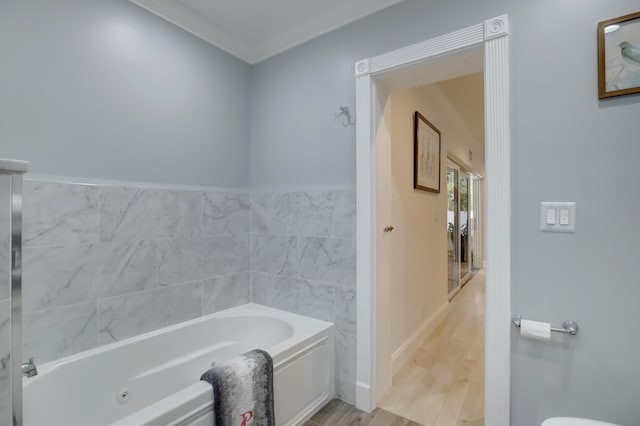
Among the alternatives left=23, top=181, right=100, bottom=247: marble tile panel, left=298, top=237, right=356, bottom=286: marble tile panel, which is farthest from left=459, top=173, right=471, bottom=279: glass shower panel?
left=23, top=181, right=100, bottom=247: marble tile panel

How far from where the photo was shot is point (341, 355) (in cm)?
209

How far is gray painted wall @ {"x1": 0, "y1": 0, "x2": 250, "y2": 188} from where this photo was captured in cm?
149

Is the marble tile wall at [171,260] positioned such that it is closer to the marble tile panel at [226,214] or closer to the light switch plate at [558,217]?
the marble tile panel at [226,214]

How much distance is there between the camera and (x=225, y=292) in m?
2.41

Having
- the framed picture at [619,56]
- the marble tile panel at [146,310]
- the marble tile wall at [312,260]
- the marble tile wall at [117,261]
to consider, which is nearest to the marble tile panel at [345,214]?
the marble tile wall at [312,260]

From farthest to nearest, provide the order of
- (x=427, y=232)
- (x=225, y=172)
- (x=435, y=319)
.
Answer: (x=435, y=319) < (x=427, y=232) < (x=225, y=172)

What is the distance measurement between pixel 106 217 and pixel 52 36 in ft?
3.12

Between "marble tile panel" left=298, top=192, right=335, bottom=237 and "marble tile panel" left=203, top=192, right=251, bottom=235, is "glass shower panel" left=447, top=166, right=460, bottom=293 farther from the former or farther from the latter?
"marble tile panel" left=203, top=192, right=251, bottom=235

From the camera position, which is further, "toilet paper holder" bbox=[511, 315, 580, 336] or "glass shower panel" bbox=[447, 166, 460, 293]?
"glass shower panel" bbox=[447, 166, 460, 293]

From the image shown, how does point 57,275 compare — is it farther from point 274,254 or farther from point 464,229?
point 464,229

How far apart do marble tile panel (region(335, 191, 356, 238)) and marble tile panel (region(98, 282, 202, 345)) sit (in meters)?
1.10

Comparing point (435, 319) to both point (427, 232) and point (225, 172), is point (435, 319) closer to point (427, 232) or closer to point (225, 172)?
point (427, 232)

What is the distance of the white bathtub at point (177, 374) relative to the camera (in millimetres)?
1354

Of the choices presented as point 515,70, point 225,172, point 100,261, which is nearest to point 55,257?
point 100,261
